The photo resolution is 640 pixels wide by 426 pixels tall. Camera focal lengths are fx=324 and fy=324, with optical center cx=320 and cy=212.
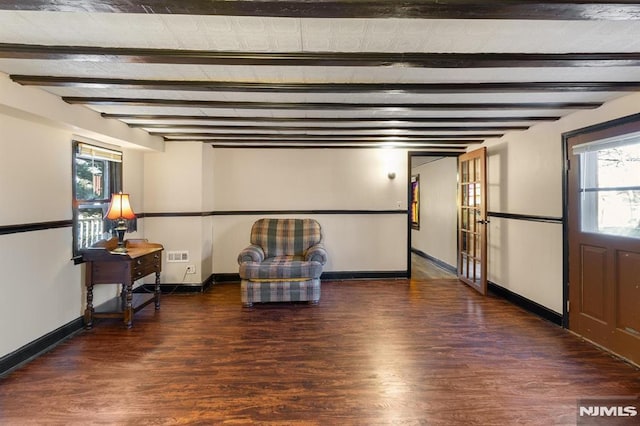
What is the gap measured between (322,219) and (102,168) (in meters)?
2.98

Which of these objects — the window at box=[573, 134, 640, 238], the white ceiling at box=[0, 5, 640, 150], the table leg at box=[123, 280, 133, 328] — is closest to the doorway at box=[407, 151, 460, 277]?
the window at box=[573, 134, 640, 238]

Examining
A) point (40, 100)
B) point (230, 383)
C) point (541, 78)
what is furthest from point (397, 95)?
point (40, 100)

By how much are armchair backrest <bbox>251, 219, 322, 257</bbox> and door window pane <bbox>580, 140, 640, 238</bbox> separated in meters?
3.00

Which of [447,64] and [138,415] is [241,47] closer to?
[447,64]

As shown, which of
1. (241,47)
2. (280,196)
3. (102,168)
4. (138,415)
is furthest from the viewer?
(280,196)

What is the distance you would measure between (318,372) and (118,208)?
2.56m

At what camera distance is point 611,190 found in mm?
2713

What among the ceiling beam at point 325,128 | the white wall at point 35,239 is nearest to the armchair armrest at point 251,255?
the ceiling beam at point 325,128

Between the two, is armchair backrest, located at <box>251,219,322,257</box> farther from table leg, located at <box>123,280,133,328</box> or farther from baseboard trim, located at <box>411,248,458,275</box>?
baseboard trim, located at <box>411,248,458,275</box>

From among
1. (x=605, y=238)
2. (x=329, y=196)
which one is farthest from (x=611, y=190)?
(x=329, y=196)

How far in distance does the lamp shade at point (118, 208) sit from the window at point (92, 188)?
1.02 feet

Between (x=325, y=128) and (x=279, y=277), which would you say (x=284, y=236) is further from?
(x=325, y=128)

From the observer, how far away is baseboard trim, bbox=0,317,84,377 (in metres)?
2.41

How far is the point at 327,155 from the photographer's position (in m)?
5.14
